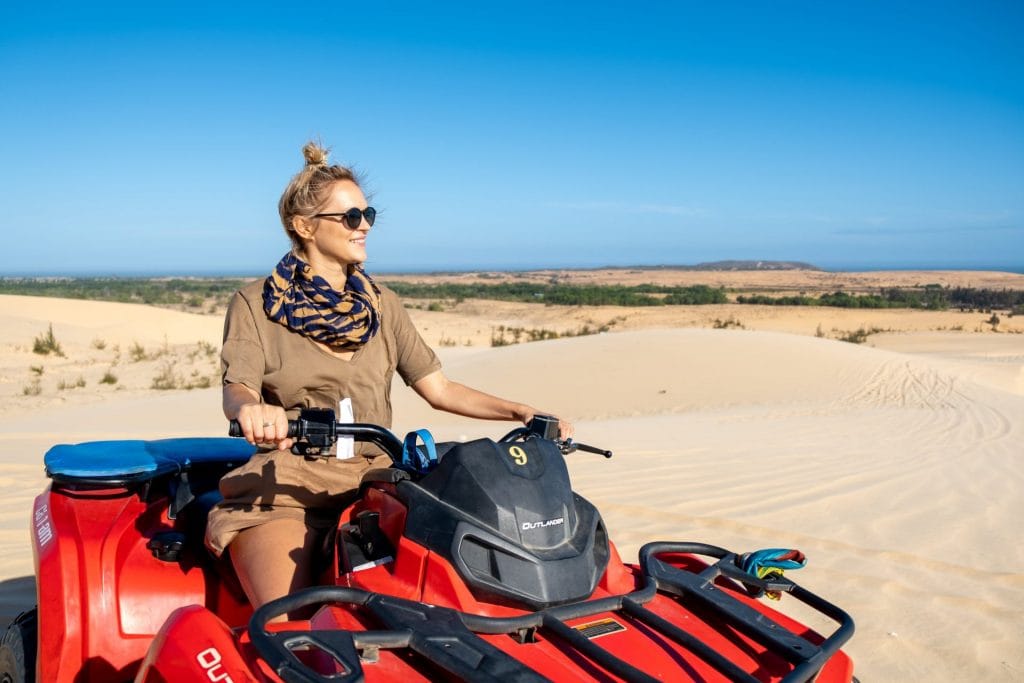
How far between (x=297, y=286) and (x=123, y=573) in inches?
45.8

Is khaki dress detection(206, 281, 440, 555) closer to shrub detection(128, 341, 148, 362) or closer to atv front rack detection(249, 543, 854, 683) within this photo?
atv front rack detection(249, 543, 854, 683)

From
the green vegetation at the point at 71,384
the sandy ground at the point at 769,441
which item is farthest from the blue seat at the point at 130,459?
the green vegetation at the point at 71,384

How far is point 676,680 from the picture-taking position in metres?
2.08

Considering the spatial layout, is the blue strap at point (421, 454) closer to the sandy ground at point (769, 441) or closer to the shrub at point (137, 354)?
the sandy ground at point (769, 441)

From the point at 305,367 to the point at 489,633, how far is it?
49.7 inches

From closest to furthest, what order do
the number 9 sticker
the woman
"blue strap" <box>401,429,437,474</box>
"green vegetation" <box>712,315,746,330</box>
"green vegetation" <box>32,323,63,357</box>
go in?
the number 9 sticker → "blue strap" <box>401,429,437,474</box> → the woman → "green vegetation" <box>32,323,63,357</box> → "green vegetation" <box>712,315,746,330</box>

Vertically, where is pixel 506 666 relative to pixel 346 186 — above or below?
below

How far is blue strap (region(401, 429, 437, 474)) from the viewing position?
247cm

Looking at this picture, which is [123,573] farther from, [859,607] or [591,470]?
[591,470]

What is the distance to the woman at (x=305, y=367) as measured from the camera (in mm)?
2689

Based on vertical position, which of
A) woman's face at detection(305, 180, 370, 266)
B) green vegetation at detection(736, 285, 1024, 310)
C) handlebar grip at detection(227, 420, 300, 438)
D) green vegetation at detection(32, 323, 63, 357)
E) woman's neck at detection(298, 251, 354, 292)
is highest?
woman's face at detection(305, 180, 370, 266)

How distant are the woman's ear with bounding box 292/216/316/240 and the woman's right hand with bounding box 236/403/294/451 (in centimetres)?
89

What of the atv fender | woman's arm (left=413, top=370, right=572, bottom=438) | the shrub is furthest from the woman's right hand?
the shrub

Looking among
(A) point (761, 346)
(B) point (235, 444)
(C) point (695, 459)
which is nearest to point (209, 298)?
(A) point (761, 346)
